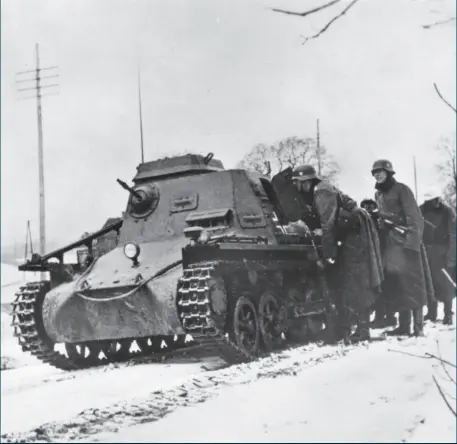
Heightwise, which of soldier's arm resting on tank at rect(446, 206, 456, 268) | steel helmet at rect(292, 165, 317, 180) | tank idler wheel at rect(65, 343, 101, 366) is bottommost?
tank idler wheel at rect(65, 343, 101, 366)

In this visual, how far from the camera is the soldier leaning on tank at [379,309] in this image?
274 inches

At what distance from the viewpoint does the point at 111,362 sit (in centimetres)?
832

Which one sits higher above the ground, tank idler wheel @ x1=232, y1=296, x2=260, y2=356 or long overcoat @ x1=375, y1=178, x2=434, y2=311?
long overcoat @ x1=375, y1=178, x2=434, y2=311

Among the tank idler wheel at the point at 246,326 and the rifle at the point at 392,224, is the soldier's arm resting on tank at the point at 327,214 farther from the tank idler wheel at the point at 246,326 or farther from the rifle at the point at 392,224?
the tank idler wheel at the point at 246,326

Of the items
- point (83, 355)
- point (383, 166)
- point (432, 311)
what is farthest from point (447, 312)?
point (83, 355)

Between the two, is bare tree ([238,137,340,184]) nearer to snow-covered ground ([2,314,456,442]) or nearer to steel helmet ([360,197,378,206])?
steel helmet ([360,197,378,206])

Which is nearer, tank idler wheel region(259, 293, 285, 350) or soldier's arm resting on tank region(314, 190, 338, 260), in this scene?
soldier's arm resting on tank region(314, 190, 338, 260)

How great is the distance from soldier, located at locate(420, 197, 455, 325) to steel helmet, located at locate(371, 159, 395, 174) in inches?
50.3

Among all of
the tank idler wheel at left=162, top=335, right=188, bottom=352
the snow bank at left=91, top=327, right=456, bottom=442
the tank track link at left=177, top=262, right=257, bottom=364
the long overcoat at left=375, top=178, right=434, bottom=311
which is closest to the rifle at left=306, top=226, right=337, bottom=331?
the long overcoat at left=375, top=178, right=434, bottom=311

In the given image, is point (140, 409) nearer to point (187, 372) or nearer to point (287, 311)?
point (187, 372)

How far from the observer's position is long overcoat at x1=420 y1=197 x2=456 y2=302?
7203 mm

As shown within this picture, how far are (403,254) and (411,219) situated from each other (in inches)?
22.2

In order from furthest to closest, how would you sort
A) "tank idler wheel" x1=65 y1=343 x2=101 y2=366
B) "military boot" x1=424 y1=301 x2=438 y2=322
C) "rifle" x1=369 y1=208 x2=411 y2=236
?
"tank idler wheel" x1=65 y1=343 x2=101 y2=366 < "military boot" x1=424 y1=301 x2=438 y2=322 < "rifle" x1=369 y1=208 x2=411 y2=236

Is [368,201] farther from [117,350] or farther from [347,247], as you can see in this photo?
[117,350]
